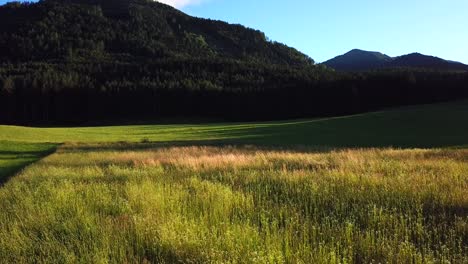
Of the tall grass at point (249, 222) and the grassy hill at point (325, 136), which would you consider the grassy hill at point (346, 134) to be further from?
the tall grass at point (249, 222)

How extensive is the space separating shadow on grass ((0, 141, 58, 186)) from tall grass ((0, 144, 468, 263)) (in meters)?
15.1

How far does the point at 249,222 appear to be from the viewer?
8.24 metres

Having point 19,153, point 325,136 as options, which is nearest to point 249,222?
point 19,153

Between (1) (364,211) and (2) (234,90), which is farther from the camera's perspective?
(2) (234,90)

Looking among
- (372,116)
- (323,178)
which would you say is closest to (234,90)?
(372,116)

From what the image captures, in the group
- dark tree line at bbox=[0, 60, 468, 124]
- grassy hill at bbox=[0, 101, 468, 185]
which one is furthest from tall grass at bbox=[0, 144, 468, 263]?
dark tree line at bbox=[0, 60, 468, 124]

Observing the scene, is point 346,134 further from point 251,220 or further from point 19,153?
point 251,220

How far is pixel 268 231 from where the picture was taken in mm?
7500

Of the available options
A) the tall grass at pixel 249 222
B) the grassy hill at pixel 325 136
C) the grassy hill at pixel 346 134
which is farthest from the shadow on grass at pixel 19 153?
the tall grass at pixel 249 222

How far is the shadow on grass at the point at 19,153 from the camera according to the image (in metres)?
28.8

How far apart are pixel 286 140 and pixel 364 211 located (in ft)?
136

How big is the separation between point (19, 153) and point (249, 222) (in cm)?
3388

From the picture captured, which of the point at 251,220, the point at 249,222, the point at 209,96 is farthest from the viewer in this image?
the point at 209,96

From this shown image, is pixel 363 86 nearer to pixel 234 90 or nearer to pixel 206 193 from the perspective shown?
pixel 234 90
